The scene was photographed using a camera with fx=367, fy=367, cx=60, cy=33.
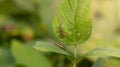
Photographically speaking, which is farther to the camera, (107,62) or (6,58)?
(6,58)

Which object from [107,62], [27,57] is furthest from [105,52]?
[27,57]

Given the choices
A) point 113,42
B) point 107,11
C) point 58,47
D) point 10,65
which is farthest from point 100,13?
point 58,47

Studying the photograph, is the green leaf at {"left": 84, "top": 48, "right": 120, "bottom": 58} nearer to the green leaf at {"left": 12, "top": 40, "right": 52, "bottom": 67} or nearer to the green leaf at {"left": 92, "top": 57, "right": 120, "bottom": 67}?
the green leaf at {"left": 92, "top": 57, "right": 120, "bottom": 67}

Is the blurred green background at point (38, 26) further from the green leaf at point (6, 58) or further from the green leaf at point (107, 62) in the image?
the green leaf at point (107, 62)

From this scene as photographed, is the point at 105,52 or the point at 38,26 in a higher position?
the point at 38,26

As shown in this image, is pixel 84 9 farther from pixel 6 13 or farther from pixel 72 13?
pixel 6 13

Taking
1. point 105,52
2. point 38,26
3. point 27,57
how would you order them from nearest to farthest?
point 105,52, point 27,57, point 38,26

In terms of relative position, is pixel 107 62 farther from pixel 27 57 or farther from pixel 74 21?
pixel 27 57
